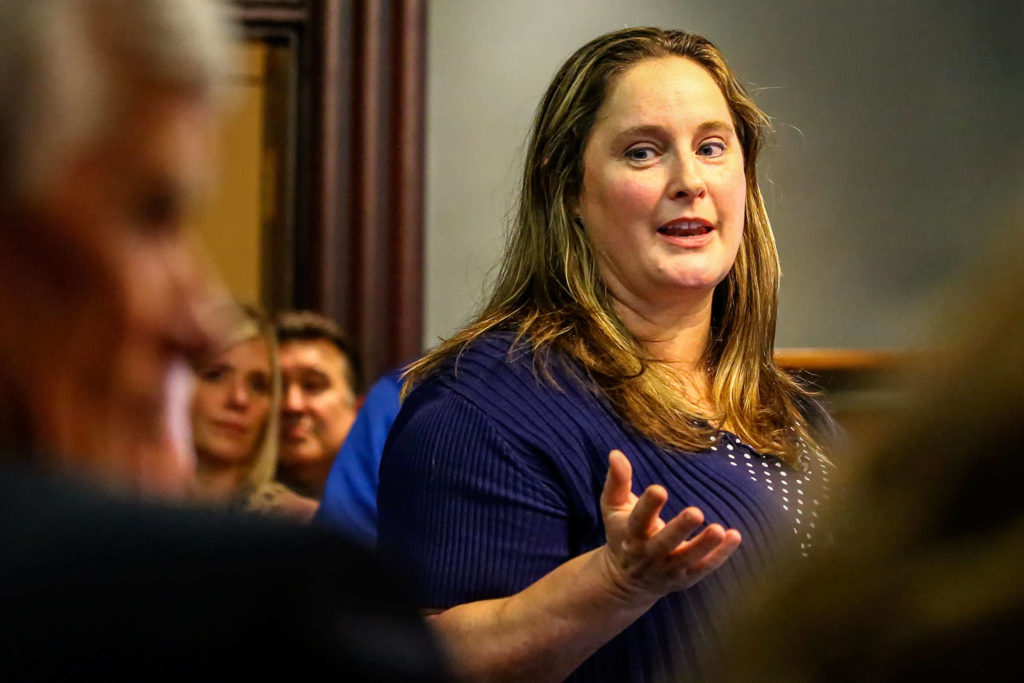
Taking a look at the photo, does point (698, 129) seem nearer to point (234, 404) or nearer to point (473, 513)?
point (473, 513)

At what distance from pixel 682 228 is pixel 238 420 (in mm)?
1406

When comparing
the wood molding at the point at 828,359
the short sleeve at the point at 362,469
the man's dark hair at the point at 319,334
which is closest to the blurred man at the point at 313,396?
the man's dark hair at the point at 319,334

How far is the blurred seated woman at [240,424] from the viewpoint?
271cm

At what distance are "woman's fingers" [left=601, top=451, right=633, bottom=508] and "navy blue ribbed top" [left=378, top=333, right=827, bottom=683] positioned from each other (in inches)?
6.7

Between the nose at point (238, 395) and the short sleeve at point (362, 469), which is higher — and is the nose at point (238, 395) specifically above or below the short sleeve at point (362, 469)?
below

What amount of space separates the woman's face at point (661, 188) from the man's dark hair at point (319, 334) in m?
1.35

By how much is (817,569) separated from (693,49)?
1.29 m

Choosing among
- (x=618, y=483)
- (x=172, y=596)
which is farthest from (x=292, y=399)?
(x=172, y=596)

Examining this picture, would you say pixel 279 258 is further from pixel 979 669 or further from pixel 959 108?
pixel 979 669

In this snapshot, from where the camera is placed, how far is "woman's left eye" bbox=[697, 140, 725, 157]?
1.63m

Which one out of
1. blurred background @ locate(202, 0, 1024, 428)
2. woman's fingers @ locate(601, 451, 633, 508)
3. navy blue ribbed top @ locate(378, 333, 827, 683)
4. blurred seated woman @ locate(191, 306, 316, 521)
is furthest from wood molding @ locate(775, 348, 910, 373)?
woman's fingers @ locate(601, 451, 633, 508)

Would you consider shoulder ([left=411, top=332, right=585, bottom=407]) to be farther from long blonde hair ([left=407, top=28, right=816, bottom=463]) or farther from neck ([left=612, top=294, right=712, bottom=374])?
neck ([left=612, top=294, right=712, bottom=374])

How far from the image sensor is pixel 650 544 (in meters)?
1.16

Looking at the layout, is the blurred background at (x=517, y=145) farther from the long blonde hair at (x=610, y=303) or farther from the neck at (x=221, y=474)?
the long blonde hair at (x=610, y=303)
